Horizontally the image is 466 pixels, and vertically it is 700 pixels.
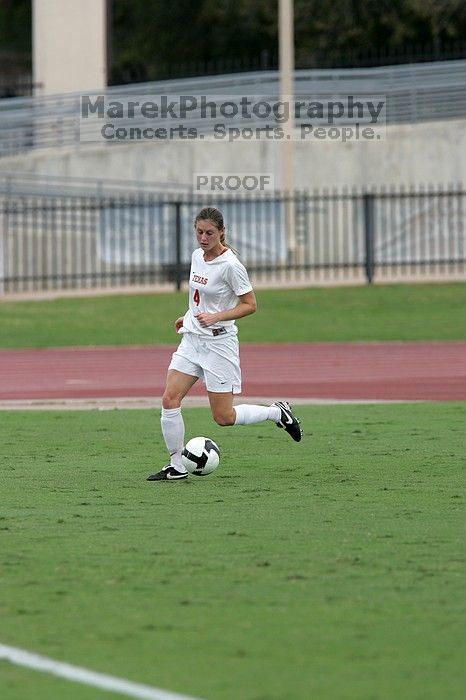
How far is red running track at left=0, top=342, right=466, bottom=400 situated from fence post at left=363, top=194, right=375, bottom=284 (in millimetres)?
7673

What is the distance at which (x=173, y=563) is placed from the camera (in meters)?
7.89

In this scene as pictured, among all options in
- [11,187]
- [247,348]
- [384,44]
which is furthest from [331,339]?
[384,44]

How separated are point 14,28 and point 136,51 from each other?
29.4 ft

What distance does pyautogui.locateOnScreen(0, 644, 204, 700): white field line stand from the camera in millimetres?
5438

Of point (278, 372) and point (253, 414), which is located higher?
point (278, 372)

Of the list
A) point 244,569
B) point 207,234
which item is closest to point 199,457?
point 207,234

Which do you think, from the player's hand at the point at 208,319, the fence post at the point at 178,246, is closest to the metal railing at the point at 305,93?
the fence post at the point at 178,246

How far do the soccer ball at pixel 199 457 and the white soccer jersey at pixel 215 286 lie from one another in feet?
2.65

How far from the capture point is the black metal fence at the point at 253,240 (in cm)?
3331

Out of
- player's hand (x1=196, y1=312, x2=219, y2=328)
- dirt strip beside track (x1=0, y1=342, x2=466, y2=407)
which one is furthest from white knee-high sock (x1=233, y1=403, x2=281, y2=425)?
dirt strip beside track (x1=0, y1=342, x2=466, y2=407)

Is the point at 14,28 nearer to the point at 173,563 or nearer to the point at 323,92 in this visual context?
the point at 323,92

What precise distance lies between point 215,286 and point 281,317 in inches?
694

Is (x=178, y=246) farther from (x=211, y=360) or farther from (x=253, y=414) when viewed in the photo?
(x=211, y=360)

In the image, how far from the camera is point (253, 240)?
34406mm
